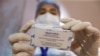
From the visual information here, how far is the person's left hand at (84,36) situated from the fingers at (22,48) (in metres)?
0.10

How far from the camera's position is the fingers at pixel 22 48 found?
448mm

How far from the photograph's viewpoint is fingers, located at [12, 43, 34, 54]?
45 cm

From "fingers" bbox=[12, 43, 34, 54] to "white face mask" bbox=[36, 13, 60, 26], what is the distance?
73mm

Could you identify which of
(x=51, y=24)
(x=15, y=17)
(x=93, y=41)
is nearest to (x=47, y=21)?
(x=51, y=24)

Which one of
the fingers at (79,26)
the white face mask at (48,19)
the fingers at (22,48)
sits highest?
the white face mask at (48,19)

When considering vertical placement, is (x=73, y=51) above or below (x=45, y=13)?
below

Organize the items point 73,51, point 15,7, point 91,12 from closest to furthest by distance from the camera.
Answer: point 73,51
point 15,7
point 91,12

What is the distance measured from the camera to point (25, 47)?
1.49ft

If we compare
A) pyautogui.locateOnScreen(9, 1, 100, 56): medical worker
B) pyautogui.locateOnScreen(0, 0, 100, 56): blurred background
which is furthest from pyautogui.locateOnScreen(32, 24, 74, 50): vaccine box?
pyautogui.locateOnScreen(0, 0, 100, 56): blurred background

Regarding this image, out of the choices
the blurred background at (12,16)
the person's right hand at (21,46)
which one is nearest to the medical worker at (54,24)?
the person's right hand at (21,46)

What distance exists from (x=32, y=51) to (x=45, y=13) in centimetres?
11

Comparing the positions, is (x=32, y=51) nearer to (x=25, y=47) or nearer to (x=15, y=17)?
(x=25, y=47)

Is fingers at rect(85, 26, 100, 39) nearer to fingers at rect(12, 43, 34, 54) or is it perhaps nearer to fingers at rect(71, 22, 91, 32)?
fingers at rect(71, 22, 91, 32)

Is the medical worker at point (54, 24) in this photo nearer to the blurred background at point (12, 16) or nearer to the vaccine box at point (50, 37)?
the vaccine box at point (50, 37)
